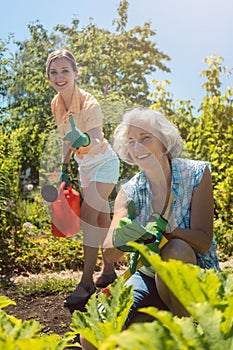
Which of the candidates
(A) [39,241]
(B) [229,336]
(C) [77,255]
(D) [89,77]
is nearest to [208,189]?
(B) [229,336]

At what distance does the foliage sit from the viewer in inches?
18.5

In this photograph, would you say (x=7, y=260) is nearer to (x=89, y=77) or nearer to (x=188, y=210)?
(x=188, y=210)

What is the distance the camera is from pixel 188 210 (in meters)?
2.08

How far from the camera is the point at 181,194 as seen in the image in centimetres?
210

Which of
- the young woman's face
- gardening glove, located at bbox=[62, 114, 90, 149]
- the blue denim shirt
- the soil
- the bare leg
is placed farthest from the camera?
the young woman's face

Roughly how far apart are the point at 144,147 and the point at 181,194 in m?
0.24

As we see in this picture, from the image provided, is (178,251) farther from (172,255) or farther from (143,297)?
(143,297)

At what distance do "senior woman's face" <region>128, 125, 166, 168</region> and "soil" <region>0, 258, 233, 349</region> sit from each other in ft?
3.77

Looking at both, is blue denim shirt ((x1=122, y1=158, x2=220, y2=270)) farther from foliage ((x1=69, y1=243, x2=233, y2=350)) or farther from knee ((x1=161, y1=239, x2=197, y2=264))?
foliage ((x1=69, y1=243, x2=233, y2=350))

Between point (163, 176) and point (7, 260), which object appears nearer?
point (163, 176)

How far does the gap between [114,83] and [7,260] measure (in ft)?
22.8

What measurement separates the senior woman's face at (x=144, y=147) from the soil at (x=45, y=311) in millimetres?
1149

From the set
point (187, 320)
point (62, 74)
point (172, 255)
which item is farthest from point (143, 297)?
point (62, 74)

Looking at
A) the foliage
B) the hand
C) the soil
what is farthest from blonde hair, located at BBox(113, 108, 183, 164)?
the foliage
